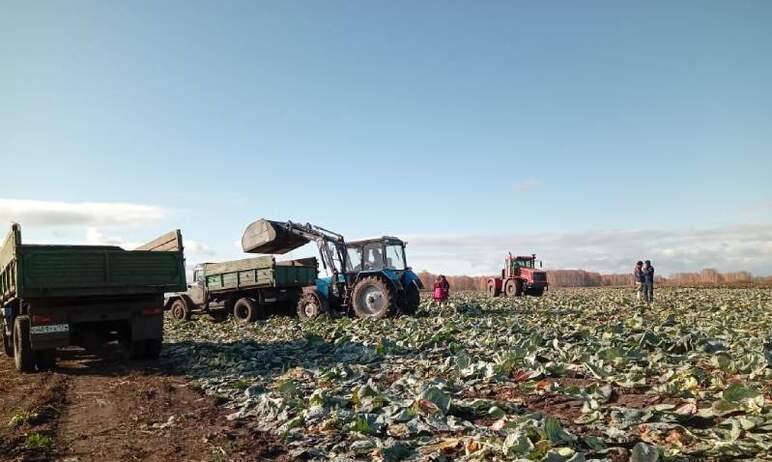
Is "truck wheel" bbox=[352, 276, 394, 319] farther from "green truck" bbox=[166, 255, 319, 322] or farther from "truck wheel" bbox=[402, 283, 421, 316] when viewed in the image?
"green truck" bbox=[166, 255, 319, 322]

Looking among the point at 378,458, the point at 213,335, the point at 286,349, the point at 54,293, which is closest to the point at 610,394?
the point at 378,458

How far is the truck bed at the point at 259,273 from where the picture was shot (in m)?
21.5

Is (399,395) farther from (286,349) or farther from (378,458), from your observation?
(286,349)

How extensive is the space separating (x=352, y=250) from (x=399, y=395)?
1301 cm

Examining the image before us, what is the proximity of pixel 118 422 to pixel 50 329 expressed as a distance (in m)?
5.07

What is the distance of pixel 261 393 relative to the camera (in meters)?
8.80

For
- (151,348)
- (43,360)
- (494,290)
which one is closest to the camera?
(43,360)

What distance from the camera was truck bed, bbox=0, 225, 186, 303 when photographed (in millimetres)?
11352

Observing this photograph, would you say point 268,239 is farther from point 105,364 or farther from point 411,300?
point 105,364

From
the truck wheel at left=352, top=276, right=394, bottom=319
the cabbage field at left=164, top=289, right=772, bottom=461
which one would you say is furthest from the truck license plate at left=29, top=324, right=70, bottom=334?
the truck wheel at left=352, top=276, right=394, bottom=319

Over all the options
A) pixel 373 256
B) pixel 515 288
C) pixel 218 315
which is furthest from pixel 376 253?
pixel 515 288

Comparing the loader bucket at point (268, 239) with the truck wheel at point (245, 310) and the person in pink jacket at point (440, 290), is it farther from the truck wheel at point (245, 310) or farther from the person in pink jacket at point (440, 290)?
the person in pink jacket at point (440, 290)

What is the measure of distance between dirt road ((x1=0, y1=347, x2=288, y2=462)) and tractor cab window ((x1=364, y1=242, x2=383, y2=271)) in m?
9.59

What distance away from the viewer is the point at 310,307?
20672mm
